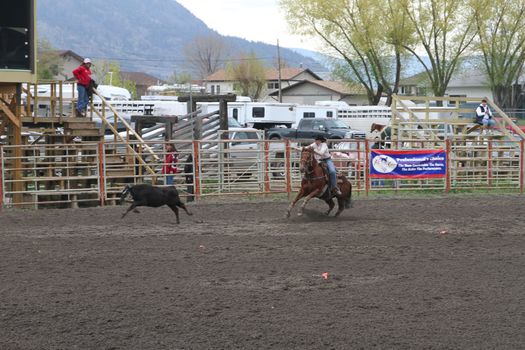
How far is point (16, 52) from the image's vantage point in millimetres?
20000

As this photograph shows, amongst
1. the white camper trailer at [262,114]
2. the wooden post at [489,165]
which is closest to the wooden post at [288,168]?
the wooden post at [489,165]

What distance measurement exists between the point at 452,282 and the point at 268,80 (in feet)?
293

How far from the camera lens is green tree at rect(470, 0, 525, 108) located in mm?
43219

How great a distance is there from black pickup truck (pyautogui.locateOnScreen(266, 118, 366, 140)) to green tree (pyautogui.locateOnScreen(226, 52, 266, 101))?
43153mm

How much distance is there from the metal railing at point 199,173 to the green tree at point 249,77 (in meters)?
60.6

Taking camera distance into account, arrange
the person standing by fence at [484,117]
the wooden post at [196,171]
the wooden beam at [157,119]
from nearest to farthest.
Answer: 1. the wooden post at [196,171]
2. the wooden beam at [157,119]
3. the person standing by fence at [484,117]

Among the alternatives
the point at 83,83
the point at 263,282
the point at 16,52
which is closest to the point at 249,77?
the point at 83,83

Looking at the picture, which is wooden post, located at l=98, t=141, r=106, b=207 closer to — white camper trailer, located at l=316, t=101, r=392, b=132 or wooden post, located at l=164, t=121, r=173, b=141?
wooden post, located at l=164, t=121, r=173, b=141

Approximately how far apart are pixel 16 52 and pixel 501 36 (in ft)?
Result: 105

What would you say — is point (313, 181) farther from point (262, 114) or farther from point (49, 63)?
point (49, 63)

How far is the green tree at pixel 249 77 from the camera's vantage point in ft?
289

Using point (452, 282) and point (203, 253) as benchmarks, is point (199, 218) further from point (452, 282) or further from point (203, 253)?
point (452, 282)

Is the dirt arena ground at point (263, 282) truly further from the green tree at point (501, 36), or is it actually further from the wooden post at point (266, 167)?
the green tree at point (501, 36)

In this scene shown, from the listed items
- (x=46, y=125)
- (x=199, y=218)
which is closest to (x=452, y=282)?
(x=199, y=218)
